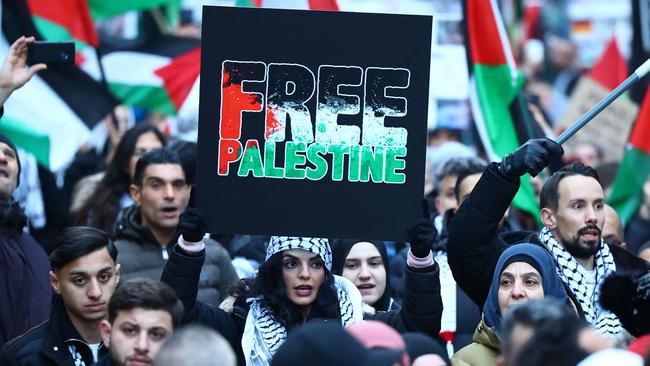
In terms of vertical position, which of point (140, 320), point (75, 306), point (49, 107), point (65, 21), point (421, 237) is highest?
point (65, 21)

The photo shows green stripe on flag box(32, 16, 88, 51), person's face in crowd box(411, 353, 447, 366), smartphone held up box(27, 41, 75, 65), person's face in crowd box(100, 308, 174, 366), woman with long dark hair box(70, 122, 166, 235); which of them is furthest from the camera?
green stripe on flag box(32, 16, 88, 51)

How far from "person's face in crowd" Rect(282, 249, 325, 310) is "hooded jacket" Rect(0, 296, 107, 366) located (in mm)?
A: 866

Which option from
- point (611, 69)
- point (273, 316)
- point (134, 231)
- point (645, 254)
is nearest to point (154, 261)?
point (134, 231)

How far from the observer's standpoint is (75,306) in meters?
6.61

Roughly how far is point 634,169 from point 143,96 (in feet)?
12.4

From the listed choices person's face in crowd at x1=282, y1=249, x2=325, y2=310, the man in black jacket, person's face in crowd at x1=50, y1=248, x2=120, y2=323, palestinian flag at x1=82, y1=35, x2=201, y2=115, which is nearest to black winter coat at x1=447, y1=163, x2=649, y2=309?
the man in black jacket

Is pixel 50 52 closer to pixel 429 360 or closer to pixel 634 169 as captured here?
pixel 429 360

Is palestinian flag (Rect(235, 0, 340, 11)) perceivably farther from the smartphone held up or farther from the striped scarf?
the striped scarf

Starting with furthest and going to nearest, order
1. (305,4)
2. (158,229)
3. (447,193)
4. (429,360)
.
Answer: (447,193) → (305,4) → (158,229) → (429,360)

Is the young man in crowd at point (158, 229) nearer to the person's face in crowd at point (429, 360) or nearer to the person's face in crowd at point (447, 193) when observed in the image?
the person's face in crowd at point (447, 193)

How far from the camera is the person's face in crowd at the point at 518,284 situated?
629 centimetres

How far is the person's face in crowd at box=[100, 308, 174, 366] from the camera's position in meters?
5.57

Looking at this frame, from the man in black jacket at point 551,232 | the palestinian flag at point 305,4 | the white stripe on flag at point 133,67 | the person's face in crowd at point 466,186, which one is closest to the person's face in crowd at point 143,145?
the palestinian flag at point 305,4

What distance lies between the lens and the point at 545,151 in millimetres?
6352
